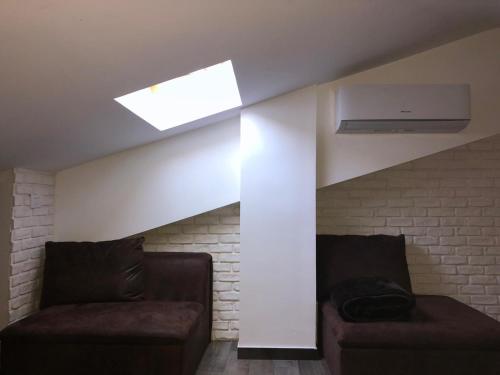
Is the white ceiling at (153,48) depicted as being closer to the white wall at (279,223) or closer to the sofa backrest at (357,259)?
the white wall at (279,223)

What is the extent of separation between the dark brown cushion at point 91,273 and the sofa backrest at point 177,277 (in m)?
0.08

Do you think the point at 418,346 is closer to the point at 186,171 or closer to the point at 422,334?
the point at 422,334

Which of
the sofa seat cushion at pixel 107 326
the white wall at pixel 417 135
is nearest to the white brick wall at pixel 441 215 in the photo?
the white wall at pixel 417 135

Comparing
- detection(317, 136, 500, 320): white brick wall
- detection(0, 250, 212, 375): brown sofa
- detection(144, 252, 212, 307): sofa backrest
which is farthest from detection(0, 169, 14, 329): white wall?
detection(317, 136, 500, 320): white brick wall

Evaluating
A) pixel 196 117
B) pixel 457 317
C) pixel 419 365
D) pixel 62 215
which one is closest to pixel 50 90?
pixel 196 117

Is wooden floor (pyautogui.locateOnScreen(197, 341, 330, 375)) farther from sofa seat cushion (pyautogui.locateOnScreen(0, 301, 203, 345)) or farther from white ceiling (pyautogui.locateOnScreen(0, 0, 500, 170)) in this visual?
white ceiling (pyautogui.locateOnScreen(0, 0, 500, 170))

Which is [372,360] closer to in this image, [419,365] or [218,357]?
[419,365]

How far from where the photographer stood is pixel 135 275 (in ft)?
8.34

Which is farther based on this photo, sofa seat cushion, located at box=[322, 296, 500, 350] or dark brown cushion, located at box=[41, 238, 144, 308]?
dark brown cushion, located at box=[41, 238, 144, 308]

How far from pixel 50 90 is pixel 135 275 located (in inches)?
57.1

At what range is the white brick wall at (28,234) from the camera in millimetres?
2311

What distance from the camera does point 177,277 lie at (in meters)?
2.62

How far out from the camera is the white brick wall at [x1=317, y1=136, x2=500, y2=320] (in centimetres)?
290

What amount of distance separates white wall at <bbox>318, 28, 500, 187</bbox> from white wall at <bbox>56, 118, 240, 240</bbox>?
2.28 ft
